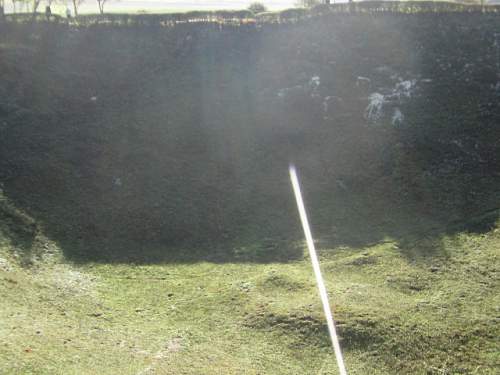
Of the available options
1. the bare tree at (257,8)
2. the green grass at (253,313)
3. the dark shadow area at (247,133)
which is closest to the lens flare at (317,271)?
the green grass at (253,313)

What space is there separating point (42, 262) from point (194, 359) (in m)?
11.0

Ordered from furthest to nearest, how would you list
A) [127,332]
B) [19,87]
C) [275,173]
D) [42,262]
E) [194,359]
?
[19,87]
[275,173]
[42,262]
[127,332]
[194,359]

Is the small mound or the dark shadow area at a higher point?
the dark shadow area

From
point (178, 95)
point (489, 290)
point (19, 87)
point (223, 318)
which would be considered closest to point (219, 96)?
point (178, 95)

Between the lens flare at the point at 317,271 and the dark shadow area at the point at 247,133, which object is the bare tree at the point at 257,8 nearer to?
the dark shadow area at the point at 247,133

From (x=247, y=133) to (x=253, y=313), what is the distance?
17721 mm

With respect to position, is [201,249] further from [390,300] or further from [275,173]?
[390,300]

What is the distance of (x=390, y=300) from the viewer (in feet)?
79.8

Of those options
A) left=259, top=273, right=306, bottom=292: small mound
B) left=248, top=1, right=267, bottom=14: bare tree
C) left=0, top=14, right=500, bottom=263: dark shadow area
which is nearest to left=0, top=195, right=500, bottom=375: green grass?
left=259, top=273, right=306, bottom=292: small mound

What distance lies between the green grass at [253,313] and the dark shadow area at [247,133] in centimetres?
152

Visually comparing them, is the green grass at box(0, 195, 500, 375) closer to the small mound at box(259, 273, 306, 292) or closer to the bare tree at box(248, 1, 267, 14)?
the small mound at box(259, 273, 306, 292)

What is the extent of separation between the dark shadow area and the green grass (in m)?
1.52

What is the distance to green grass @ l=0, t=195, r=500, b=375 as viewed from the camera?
20594 millimetres

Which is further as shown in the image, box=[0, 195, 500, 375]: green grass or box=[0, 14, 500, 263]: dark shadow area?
box=[0, 14, 500, 263]: dark shadow area
